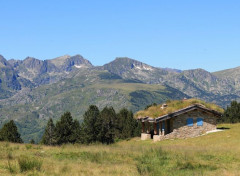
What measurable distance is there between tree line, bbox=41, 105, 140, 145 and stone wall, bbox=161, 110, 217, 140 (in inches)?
947

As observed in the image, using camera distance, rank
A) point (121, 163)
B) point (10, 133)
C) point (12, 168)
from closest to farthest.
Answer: point (12, 168)
point (121, 163)
point (10, 133)

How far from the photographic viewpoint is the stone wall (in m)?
49.6

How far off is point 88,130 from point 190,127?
3469 centimetres

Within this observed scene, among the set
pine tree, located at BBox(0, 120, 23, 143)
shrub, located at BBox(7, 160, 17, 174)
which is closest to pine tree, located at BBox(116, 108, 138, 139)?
pine tree, located at BBox(0, 120, 23, 143)

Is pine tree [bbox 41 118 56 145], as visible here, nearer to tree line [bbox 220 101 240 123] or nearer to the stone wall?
the stone wall

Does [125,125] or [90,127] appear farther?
[125,125]

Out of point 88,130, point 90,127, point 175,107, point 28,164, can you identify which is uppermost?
point 175,107

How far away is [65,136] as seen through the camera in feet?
279

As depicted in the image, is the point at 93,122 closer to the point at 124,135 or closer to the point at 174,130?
the point at 124,135

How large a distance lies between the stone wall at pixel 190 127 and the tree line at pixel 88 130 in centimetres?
2405

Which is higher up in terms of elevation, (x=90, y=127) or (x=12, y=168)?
(x=90, y=127)

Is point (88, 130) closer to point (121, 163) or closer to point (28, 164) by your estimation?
point (121, 163)

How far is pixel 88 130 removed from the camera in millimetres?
79312

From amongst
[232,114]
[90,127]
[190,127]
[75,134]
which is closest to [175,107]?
[190,127]
